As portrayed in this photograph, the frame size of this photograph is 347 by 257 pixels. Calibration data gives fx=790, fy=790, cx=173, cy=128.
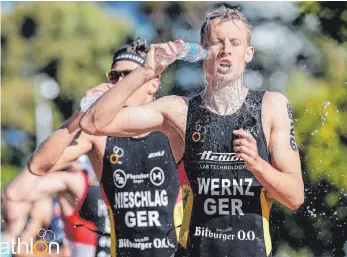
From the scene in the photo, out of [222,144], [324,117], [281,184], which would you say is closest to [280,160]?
[281,184]

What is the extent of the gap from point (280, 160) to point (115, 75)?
44.9 inches

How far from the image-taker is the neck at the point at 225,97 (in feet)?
11.9

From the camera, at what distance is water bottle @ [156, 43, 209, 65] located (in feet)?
11.3

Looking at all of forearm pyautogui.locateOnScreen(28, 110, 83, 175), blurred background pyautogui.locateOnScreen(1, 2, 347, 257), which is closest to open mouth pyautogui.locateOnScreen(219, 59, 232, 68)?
blurred background pyautogui.locateOnScreen(1, 2, 347, 257)

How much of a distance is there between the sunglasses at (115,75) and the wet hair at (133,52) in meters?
0.07

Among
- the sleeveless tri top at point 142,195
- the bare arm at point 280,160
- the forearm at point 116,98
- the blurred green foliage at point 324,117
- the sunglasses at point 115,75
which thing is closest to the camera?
the bare arm at point 280,160

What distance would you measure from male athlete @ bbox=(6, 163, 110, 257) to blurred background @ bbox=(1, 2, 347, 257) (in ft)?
0.54

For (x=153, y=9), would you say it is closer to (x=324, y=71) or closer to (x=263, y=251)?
(x=324, y=71)

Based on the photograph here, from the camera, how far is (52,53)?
14.5ft

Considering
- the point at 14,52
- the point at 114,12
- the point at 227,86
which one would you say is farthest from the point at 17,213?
the point at 227,86

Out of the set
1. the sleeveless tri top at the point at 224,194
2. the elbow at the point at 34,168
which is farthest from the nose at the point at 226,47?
the elbow at the point at 34,168

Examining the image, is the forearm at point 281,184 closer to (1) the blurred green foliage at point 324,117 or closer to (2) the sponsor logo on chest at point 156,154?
(1) the blurred green foliage at point 324,117

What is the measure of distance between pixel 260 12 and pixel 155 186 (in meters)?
1.07

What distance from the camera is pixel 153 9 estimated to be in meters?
4.28
